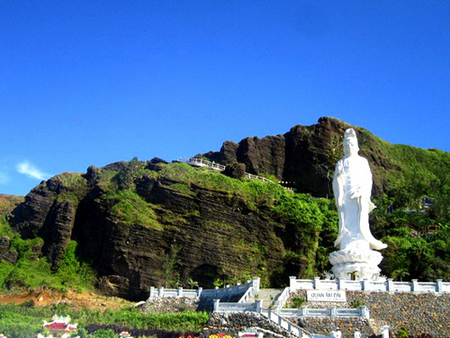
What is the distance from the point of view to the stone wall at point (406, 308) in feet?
93.6

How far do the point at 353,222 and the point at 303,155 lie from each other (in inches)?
1050

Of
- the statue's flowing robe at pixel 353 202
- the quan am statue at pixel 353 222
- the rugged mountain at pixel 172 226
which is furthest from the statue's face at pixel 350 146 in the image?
the rugged mountain at pixel 172 226

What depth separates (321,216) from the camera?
48.9 m

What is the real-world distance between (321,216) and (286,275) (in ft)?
25.8

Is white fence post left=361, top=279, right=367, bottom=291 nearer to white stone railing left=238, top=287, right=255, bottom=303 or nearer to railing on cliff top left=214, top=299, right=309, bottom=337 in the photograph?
railing on cliff top left=214, top=299, right=309, bottom=337

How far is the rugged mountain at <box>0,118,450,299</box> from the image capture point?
1689 inches

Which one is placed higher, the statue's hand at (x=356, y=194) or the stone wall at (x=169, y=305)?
the statue's hand at (x=356, y=194)

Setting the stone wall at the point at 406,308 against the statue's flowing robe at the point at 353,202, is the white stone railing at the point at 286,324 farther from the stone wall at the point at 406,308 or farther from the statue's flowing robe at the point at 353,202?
the statue's flowing robe at the point at 353,202

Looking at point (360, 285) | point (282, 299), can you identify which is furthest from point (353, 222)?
point (282, 299)

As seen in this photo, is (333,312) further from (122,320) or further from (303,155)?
(303,155)

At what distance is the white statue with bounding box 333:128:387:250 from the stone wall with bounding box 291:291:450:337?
4.64 metres

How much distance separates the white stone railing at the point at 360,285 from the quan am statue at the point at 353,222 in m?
2.24

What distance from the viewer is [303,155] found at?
61031 mm

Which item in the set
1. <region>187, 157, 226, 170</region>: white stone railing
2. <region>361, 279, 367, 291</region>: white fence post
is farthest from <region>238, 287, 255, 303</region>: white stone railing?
<region>187, 157, 226, 170</region>: white stone railing
